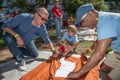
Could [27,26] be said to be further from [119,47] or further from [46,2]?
[46,2]

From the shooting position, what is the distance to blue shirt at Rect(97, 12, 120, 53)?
3314mm

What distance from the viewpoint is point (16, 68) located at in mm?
6516

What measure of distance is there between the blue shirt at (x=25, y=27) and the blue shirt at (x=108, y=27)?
9.57ft

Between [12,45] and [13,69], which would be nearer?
[12,45]

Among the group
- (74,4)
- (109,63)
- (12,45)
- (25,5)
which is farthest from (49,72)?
(74,4)

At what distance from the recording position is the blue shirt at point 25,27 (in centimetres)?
605

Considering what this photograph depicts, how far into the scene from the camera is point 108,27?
131 inches

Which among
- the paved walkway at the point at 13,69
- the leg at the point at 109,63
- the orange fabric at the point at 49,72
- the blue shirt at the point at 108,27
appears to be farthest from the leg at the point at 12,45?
the blue shirt at the point at 108,27

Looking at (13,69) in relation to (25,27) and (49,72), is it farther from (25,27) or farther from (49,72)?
(49,72)

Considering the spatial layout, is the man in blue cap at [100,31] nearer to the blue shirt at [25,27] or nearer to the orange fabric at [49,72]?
the orange fabric at [49,72]

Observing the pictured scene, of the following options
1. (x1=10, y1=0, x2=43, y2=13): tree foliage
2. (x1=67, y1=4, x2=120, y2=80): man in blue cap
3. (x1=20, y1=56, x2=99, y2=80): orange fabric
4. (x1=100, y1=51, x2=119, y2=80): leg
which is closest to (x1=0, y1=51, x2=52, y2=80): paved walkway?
(x1=20, y1=56, x2=99, y2=80): orange fabric

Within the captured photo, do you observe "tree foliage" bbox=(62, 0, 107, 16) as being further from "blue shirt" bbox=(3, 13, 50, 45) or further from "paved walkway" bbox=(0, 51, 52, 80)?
"blue shirt" bbox=(3, 13, 50, 45)

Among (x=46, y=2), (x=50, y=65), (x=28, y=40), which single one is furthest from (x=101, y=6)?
(x=50, y=65)

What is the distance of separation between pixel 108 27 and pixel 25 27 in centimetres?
313
